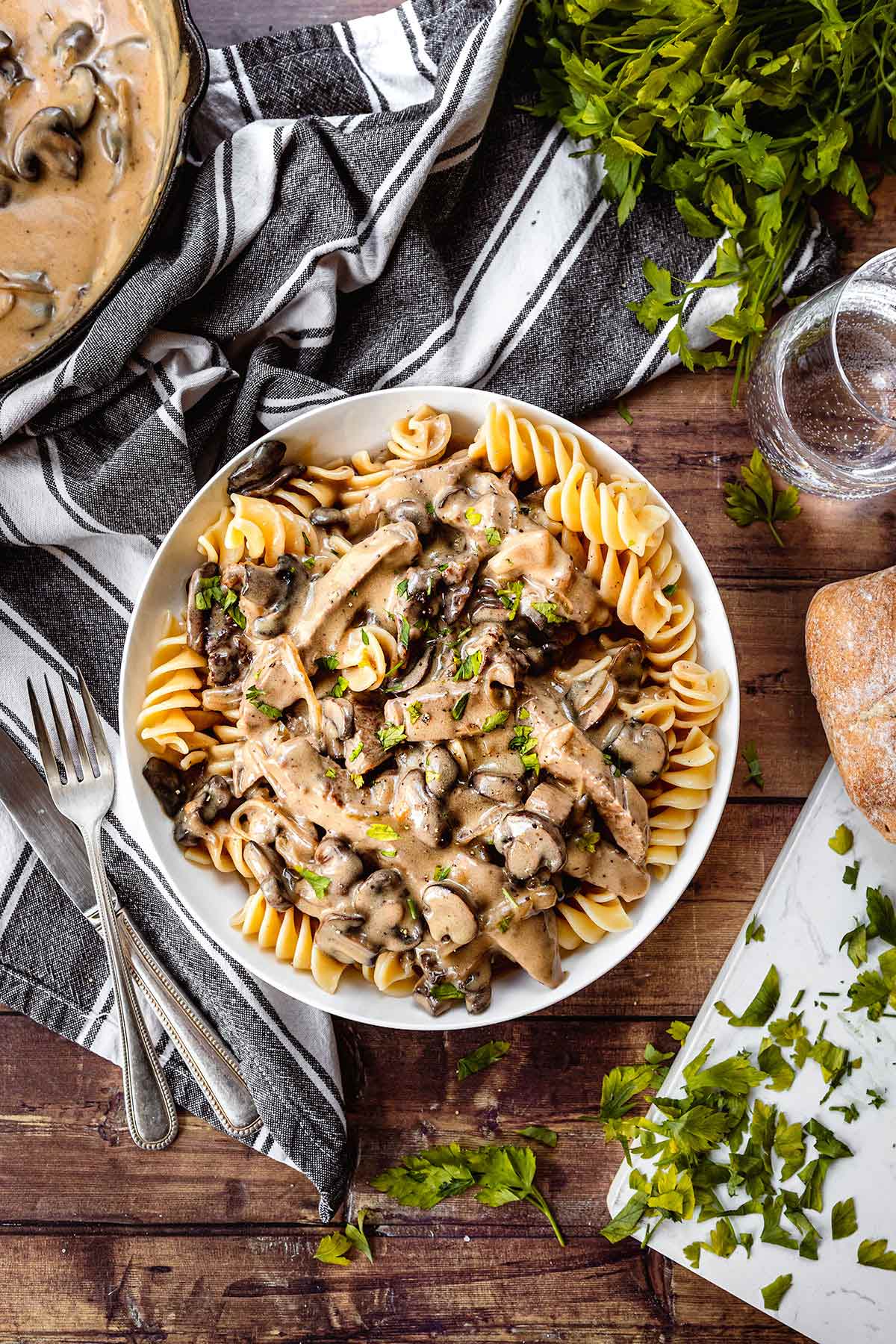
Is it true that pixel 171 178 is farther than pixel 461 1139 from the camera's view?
No

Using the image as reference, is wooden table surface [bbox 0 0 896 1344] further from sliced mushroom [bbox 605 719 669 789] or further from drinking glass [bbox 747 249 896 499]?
sliced mushroom [bbox 605 719 669 789]

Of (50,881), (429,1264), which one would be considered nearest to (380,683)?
(50,881)

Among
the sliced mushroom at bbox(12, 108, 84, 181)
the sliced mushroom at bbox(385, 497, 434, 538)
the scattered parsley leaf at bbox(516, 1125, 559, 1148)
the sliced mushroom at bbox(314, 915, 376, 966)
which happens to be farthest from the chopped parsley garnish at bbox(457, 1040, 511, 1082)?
the sliced mushroom at bbox(12, 108, 84, 181)

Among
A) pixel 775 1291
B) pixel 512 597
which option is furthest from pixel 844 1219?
pixel 512 597

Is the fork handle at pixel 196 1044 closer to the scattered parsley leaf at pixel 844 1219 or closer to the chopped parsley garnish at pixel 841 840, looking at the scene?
the scattered parsley leaf at pixel 844 1219

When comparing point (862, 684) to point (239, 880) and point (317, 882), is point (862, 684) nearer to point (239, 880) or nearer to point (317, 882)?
point (317, 882)

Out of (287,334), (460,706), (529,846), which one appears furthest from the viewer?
(287,334)

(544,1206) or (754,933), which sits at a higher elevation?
(754,933)
